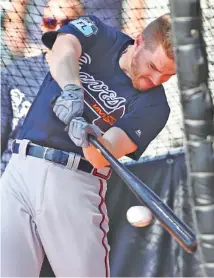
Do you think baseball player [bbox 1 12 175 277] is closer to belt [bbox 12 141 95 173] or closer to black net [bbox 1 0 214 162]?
belt [bbox 12 141 95 173]

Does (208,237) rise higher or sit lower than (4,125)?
higher

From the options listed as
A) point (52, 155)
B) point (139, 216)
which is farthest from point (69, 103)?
point (139, 216)

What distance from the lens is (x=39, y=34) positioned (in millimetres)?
1552

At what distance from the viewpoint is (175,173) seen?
1.48m

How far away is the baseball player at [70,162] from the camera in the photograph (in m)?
1.03

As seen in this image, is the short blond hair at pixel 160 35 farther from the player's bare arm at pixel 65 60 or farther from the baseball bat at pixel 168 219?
the baseball bat at pixel 168 219

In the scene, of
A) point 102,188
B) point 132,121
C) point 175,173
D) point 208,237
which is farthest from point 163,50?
point 208,237

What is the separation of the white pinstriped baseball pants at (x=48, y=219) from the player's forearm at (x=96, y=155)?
2.2 inches

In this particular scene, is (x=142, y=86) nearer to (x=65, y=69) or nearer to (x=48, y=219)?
(x=65, y=69)

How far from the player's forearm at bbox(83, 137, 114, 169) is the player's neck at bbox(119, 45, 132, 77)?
19 cm

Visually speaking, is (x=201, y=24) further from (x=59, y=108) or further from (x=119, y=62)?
(x=119, y=62)

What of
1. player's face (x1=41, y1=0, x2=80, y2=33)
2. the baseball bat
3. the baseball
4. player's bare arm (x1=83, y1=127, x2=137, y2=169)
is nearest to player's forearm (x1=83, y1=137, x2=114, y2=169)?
player's bare arm (x1=83, y1=127, x2=137, y2=169)

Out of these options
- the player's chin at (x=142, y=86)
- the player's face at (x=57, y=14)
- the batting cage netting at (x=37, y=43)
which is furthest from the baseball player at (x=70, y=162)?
the player's face at (x=57, y=14)

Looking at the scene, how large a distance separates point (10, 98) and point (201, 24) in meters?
1.18
